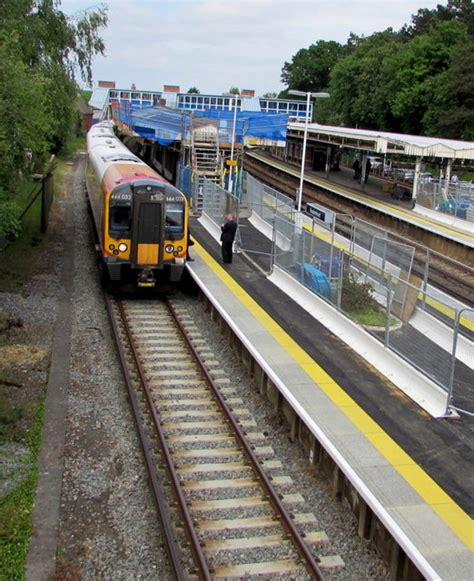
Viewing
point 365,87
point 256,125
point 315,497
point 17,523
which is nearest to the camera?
point 17,523

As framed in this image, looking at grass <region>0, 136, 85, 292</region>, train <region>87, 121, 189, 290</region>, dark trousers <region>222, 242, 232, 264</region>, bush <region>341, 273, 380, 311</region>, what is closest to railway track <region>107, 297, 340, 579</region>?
bush <region>341, 273, 380, 311</region>

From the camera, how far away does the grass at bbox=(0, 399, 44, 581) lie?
6965mm

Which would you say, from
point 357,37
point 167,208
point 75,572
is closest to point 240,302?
point 167,208

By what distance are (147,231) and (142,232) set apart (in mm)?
121

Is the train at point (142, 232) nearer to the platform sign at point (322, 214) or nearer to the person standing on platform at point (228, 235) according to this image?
the person standing on platform at point (228, 235)

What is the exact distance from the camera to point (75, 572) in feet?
23.0

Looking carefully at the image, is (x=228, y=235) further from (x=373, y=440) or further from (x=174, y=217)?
(x=373, y=440)

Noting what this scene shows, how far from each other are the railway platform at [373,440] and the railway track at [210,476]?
28.1 inches

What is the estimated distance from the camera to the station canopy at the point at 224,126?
101ft

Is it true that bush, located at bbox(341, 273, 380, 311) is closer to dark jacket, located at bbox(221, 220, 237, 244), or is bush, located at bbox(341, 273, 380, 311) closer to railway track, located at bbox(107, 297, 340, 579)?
railway track, located at bbox(107, 297, 340, 579)

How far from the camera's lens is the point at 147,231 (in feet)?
53.3

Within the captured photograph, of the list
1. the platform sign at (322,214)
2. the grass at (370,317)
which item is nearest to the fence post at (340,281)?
the grass at (370,317)

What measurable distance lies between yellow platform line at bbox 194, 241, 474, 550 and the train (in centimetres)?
339

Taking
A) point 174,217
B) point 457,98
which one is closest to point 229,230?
point 174,217
